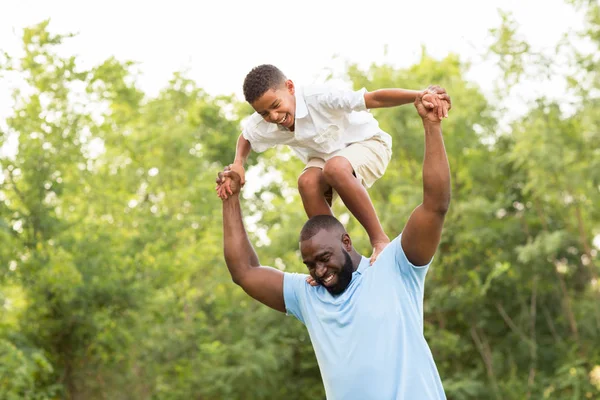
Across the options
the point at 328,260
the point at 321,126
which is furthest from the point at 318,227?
the point at 321,126

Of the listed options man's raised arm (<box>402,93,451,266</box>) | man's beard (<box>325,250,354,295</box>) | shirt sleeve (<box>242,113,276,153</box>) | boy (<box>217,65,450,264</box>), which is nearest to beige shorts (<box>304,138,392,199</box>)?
boy (<box>217,65,450,264</box>)

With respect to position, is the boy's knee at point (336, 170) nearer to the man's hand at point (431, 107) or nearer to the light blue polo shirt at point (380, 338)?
the light blue polo shirt at point (380, 338)

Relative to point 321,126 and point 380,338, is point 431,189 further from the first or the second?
point 321,126

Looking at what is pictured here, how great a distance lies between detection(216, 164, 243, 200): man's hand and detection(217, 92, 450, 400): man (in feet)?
1.64

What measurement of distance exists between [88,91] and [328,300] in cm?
1137

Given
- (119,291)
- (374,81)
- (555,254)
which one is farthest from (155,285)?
(555,254)

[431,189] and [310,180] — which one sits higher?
[310,180]

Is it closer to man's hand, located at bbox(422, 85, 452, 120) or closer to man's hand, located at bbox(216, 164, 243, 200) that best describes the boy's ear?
man's hand, located at bbox(216, 164, 243, 200)

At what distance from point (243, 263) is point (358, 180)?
0.59 meters

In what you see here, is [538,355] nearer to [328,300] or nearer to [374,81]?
[374,81]

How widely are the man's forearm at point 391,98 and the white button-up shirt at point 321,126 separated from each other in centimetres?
9

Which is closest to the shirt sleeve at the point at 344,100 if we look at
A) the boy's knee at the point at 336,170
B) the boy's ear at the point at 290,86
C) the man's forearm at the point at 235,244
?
the boy's ear at the point at 290,86

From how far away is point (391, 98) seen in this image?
11.6 ft

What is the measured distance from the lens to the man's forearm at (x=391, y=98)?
3456 millimetres
